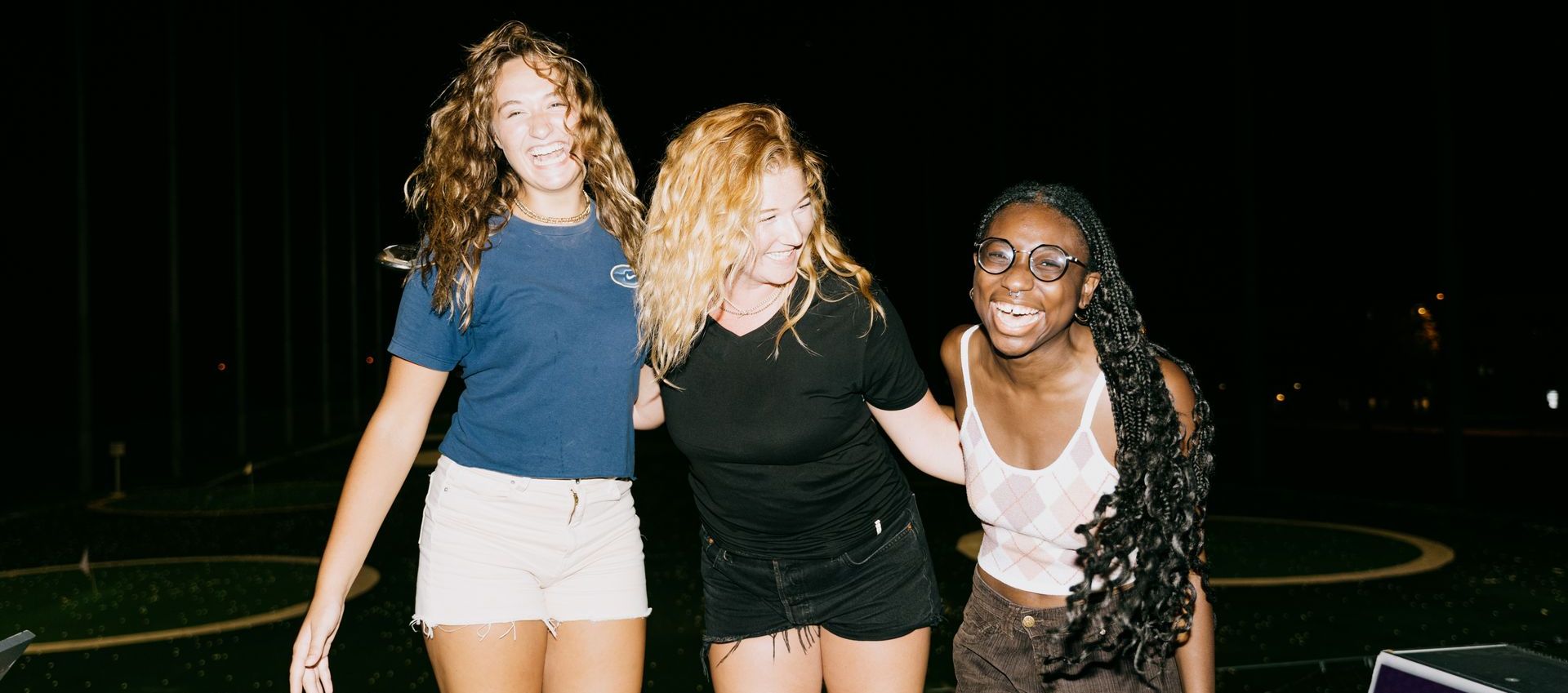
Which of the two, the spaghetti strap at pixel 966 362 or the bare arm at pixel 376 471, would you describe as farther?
the spaghetti strap at pixel 966 362

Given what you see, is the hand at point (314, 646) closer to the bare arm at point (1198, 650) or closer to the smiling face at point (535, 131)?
the smiling face at point (535, 131)

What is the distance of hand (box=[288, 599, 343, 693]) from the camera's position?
7.46 ft

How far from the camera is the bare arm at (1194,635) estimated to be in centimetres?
234

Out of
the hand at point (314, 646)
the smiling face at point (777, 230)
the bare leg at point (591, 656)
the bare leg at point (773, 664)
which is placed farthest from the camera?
the bare leg at point (773, 664)

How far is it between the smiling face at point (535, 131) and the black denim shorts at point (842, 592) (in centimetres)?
80

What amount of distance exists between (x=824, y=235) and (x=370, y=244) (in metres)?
24.6

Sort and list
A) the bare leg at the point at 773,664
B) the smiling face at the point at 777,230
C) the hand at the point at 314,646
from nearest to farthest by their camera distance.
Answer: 1. the hand at the point at 314,646
2. the smiling face at the point at 777,230
3. the bare leg at the point at 773,664

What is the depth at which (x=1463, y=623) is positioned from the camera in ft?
18.1

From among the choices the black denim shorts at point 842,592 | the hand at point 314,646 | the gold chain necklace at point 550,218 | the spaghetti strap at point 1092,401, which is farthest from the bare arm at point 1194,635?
the hand at point 314,646

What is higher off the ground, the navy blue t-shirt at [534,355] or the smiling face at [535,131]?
the smiling face at [535,131]

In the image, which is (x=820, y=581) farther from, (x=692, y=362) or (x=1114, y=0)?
(x=1114, y=0)

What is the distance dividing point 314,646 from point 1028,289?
1411mm

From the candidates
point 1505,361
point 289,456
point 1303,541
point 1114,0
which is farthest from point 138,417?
point 1505,361

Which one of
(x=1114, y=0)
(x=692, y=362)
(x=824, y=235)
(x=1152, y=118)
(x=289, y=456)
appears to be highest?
(x=1114, y=0)
